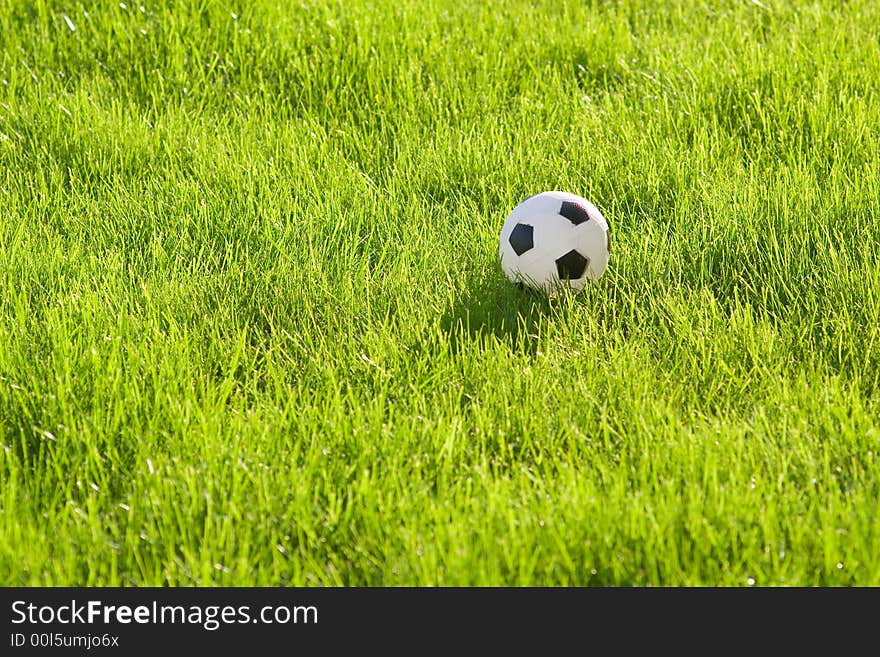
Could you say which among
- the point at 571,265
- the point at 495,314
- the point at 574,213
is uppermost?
the point at 574,213

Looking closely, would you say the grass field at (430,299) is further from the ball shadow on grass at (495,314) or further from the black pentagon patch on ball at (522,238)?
the black pentagon patch on ball at (522,238)

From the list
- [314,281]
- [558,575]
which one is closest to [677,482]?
[558,575]

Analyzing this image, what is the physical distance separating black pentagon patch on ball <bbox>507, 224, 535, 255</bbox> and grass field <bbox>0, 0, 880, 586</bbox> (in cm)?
20

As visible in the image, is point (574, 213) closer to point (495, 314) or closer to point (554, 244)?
point (554, 244)

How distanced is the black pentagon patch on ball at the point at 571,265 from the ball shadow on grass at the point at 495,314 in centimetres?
11

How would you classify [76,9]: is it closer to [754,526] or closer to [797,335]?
[797,335]

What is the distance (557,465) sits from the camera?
2.97 meters

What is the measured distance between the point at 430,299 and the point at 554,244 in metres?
0.50

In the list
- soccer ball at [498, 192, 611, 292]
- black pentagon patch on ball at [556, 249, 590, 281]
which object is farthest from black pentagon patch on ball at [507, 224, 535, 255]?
black pentagon patch on ball at [556, 249, 590, 281]

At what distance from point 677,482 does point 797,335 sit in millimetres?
1039

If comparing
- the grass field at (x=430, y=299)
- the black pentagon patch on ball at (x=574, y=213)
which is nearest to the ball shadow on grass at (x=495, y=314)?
the grass field at (x=430, y=299)

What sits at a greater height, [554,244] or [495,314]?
[554,244]

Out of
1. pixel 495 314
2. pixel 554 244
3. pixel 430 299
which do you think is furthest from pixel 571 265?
pixel 430 299

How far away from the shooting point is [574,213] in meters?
3.81
